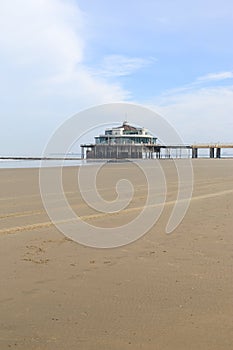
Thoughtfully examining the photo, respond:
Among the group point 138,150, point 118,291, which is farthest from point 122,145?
point 118,291

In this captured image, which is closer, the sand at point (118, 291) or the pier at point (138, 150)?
the sand at point (118, 291)

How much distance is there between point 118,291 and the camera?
16.3 ft

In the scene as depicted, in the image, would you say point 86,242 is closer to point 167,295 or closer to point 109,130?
point 167,295

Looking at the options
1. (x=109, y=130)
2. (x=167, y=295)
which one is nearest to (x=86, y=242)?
(x=167, y=295)

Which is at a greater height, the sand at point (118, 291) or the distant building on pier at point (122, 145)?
the distant building on pier at point (122, 145)

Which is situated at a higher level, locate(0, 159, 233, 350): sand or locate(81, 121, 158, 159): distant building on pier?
locate(81, 121, 158, 159): distant building on pier

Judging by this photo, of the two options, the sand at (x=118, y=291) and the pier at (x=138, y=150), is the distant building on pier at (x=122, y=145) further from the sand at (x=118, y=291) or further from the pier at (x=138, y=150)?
the sand at (x=118, y=291)

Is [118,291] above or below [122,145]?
below

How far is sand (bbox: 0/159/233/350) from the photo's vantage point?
12.5 feet

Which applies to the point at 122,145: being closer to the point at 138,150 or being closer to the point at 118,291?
the point at 138,150

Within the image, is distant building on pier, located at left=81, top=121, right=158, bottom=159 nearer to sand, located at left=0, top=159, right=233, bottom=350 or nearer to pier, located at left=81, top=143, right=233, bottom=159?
pier, located at left=81, top=143, right=233, bottom=159

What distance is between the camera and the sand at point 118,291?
3.81 meters

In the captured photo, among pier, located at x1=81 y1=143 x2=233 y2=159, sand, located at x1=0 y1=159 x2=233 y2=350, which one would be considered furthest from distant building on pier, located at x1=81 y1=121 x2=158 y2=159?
sand, located at x1=0 y1=159 x2=233 y2=350

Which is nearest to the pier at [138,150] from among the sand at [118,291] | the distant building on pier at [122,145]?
the distant building on pier at [122,145]
